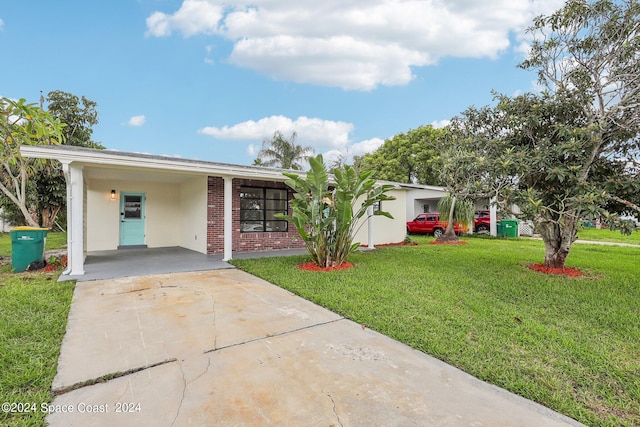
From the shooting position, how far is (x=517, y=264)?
7934mm

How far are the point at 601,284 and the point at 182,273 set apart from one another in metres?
8.67

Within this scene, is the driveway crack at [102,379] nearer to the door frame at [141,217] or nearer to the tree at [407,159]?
the door frame at [141,217]

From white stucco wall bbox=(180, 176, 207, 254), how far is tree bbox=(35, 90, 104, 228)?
8.46m

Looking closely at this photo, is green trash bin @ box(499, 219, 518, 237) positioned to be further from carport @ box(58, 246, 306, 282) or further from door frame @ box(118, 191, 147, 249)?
door frame @ box(118, 191, 147, 249)

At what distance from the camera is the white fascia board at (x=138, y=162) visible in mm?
6002

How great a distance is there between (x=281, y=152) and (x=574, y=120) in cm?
1710

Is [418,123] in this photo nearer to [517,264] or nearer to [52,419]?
[517,264]

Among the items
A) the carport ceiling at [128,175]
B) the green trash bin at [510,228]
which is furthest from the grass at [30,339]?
the green trash bin at [510,228]

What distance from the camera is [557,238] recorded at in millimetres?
7016

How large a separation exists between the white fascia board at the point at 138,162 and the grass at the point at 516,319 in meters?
2.65

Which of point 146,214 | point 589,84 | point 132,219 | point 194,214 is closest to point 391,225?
point 194,214

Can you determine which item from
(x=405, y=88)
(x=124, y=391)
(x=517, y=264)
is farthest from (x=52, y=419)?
(x=405, y=88)

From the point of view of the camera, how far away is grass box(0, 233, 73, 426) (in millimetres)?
2295

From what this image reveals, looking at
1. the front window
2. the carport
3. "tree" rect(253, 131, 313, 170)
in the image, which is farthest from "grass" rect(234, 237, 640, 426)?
"tree" rect(253, 131, 313, 170)
